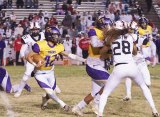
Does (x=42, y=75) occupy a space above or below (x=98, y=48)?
below

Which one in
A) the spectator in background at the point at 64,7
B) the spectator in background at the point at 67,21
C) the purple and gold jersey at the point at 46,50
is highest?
the purple and gold jersey at the point at 46,50

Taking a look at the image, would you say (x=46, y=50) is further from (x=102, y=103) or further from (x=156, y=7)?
(x=156, y=7)

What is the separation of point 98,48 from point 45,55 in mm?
1176

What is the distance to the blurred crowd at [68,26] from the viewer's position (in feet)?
87.4

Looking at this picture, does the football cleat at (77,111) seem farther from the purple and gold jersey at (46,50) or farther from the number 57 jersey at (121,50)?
the number 57 jersey at (121,50)

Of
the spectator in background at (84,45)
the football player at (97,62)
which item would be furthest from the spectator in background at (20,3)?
the football player at (97,62)

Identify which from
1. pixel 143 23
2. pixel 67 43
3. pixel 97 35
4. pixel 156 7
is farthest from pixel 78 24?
pixel 97 35

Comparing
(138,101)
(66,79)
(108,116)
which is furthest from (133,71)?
(66,79)

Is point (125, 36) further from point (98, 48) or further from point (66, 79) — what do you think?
point (66, 79)

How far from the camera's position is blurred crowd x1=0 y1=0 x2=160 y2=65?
2662cm

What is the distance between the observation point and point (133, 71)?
31.2 feet

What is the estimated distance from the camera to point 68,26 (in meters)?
29.5

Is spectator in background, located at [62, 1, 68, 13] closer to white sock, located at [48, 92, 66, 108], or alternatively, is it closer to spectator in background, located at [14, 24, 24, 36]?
spectator in background, located at [14, 24, 24, 36]

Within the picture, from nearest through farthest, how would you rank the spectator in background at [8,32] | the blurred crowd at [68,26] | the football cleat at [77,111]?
the football cleat at [77,111] → the blurred crowd at [68,26] → the spectator in background at [8,32]
